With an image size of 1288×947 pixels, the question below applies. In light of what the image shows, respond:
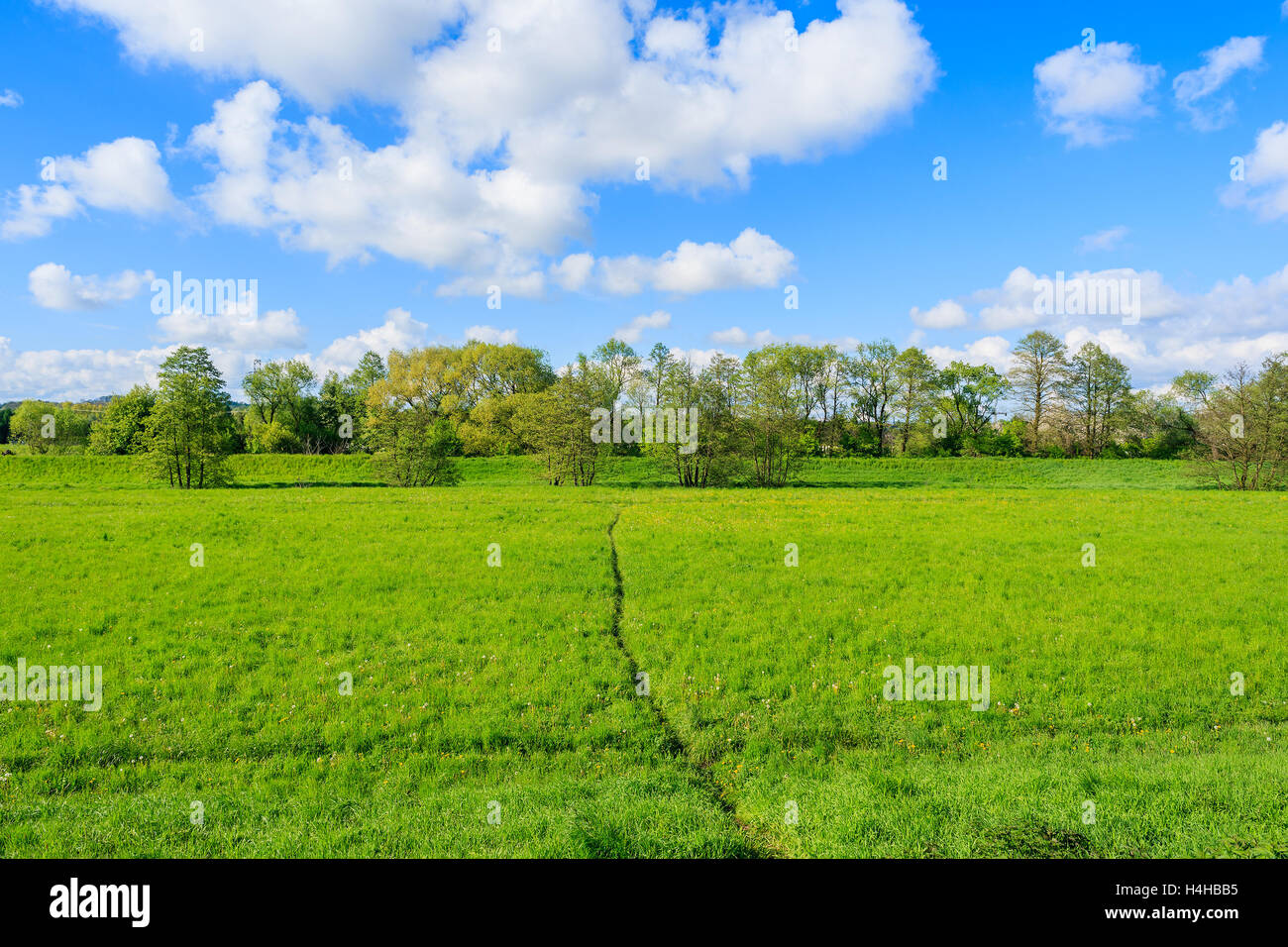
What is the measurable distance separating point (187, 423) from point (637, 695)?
2079 inches

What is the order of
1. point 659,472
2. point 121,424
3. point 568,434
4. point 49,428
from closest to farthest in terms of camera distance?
point 568,434 → point 659,472 → point 121,424 → point 49,428

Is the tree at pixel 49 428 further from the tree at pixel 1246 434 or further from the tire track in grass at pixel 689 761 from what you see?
the tree at pixel 1246 434

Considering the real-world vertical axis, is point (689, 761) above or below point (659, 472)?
below

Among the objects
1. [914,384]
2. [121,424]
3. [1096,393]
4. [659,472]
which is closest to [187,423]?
[121,424]

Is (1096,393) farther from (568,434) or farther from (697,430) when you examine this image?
(568,434)

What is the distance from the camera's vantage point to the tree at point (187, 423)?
48.4m

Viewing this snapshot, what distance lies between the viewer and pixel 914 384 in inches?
3469

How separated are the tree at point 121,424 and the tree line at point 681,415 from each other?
288 millimetres

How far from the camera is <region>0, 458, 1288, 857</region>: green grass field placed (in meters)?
7.02

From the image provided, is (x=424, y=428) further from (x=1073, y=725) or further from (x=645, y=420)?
(x=1073, y=725)

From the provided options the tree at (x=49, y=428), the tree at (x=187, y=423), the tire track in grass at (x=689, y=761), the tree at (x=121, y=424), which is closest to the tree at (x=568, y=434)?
the tree at (x=187, y=423)

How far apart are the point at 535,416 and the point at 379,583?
40434mm
